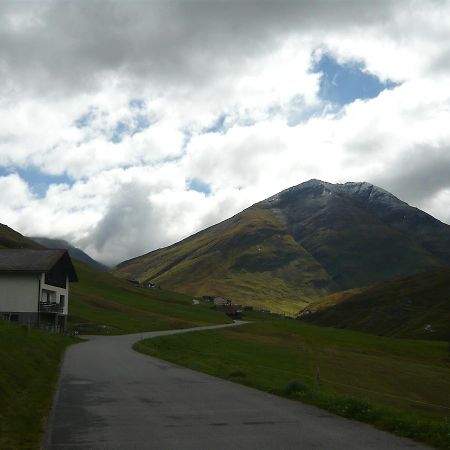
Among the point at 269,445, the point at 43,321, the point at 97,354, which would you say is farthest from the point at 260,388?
the point at 43,321

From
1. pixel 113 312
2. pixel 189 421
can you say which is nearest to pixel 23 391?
pixel 189 421

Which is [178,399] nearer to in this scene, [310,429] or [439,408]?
[310,429]

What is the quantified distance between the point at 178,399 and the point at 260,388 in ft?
14.7

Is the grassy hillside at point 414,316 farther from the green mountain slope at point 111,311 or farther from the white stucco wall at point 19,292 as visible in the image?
the white stucco wall at point 19,292

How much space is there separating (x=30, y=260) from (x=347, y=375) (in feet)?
139

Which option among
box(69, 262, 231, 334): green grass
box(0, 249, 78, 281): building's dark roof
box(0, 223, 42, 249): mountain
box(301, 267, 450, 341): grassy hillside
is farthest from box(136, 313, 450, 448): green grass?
box(0, 223, 42, 249): mountain

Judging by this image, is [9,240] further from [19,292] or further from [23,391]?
[23,391]

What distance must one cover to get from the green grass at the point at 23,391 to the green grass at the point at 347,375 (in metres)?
8.53

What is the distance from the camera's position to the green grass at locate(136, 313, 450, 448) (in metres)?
16.4

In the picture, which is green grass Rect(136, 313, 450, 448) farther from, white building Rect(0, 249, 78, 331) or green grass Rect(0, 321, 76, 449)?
white building Rect(0, 249, 78, 331)

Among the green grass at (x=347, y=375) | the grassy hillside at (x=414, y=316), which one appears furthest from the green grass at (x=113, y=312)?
the grassy hillside at (x=414, y=316)

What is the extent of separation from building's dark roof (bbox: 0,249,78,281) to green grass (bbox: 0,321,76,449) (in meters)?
35.4

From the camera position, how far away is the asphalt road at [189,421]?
12782 millimetres

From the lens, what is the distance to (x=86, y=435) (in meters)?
13.6
